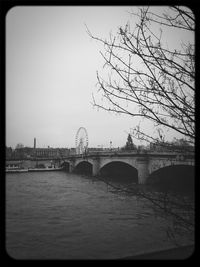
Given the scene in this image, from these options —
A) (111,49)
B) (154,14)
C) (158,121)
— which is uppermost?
(154,14)

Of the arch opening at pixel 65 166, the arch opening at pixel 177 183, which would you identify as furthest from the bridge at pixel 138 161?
the arch opening at pixel 65 166

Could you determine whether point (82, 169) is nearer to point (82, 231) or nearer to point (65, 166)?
point (65, 166)

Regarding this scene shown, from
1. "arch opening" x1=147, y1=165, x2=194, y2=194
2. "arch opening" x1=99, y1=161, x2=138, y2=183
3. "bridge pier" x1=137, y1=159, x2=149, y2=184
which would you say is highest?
"arch opening" x1=147, y1=165, x2=194, y2=194

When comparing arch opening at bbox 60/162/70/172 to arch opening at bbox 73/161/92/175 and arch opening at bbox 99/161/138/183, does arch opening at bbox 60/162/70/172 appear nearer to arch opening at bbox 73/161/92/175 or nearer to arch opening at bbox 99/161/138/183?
arch opening at bbox 73/161/92/175

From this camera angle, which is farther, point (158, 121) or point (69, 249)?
point (69, 249)

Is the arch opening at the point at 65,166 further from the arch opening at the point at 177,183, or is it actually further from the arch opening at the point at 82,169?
the arch opening at the point at 177,183

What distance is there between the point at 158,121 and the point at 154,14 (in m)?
1.21

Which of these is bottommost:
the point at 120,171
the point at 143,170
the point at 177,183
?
the point at 120,171

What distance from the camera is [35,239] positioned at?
10.1m

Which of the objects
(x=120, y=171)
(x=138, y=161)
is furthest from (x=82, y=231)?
(x=120, y=171)

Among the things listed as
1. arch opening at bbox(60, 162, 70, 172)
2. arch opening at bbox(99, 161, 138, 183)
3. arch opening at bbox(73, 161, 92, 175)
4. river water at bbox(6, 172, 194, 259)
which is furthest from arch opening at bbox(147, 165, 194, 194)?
arch opening at bbox(60, 162, 70, 172)

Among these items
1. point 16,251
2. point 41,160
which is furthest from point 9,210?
point 41,160

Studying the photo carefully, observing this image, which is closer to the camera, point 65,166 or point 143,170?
point 143,170
